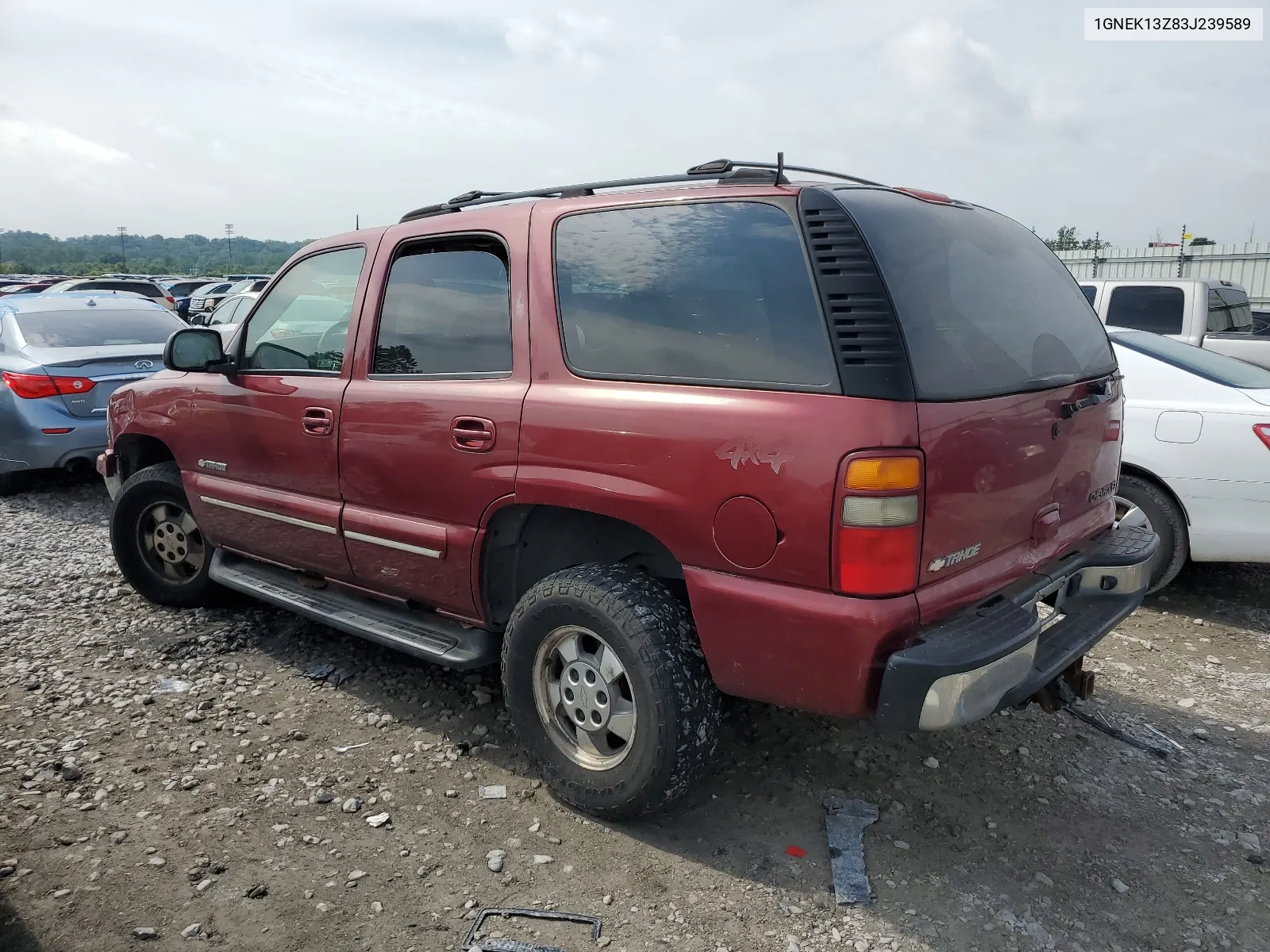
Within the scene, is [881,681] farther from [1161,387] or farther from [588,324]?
[1161,387]

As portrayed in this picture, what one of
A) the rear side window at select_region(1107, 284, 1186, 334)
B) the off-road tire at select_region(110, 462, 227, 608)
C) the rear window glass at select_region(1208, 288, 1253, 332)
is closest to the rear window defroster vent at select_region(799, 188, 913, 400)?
the off-road tire at select_region(110, 462, 227, 608)

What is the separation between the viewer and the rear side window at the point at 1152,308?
8.90 meters

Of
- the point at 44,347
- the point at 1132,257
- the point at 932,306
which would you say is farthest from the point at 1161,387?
the point at 1132,257

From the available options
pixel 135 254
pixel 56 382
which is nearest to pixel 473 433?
pixel 56 382

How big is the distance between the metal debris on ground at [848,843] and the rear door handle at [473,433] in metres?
1.70

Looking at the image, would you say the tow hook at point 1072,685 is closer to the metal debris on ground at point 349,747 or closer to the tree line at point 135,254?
the metal debris on ground at point 349,747

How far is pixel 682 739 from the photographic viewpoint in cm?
279

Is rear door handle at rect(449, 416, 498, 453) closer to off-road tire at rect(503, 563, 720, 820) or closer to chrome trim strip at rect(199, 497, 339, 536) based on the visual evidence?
off-road tire at rect(503, 563, 720, 820)

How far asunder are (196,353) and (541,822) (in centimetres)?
266

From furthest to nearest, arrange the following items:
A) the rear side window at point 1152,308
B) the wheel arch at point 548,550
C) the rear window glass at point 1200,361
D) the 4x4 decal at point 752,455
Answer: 1. the rear side window at point 1152,308
2. the rear window glass at point 1200,361
3. the wheel arch at point 548,550
4. the 4x4 decal at point 752,455

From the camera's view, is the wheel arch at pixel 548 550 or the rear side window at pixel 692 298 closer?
the rear side window at pixel 692 298

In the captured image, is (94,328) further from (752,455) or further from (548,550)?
(752,455)

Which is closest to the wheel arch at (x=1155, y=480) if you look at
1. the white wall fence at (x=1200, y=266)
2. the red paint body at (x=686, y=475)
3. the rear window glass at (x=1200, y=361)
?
the rear window glass at (x=1200, y=361)

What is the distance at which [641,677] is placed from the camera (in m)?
2.78
